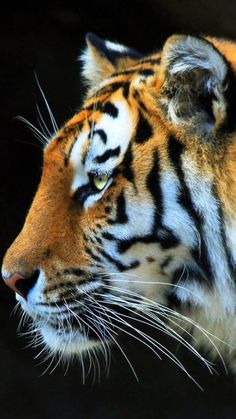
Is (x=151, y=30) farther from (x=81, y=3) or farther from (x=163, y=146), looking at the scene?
(x=163, y=146)

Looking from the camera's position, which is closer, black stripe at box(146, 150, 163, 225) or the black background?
black stripe at box(146, 150, 163, 225)

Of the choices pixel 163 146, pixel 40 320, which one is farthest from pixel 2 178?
pixel 163 146

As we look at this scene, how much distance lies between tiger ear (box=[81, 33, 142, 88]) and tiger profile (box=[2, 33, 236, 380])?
0.19 metres

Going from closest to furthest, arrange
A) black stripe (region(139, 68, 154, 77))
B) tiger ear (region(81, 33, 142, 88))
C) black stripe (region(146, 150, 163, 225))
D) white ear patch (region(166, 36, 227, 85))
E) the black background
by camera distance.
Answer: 1. white ear patch (region(166, 36, 227, 85))
2. black stripe (region(146, 150, 163, 225))
3. black stripe (region(139, 68, 154, 77))
4. tiger ear (region(81, 33, 142, 88))
5. the black background

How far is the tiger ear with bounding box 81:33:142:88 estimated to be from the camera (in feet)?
5.20

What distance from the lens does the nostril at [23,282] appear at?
1.31 m

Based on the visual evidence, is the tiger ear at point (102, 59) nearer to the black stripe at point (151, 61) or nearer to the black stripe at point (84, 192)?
the black stripe at point (151, 61)

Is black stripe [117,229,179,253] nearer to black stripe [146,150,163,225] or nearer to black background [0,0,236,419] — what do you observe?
black stripe [146,150,163,225]

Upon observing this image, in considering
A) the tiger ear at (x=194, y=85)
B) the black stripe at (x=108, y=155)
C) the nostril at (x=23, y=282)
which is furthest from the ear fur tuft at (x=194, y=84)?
the nostril at (x=23, y=282)

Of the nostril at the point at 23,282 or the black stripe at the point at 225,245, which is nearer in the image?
the black stripe at the point at 225,245

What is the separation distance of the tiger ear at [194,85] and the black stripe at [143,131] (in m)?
0.04

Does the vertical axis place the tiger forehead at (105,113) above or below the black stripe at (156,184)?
above

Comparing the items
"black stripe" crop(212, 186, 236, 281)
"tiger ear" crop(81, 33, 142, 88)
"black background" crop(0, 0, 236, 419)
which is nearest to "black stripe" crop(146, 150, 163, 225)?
"black stripe" crop(212, 186, 236, 281)

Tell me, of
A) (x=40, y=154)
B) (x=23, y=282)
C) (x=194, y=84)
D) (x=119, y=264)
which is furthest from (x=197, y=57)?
(x=40, y=154)
